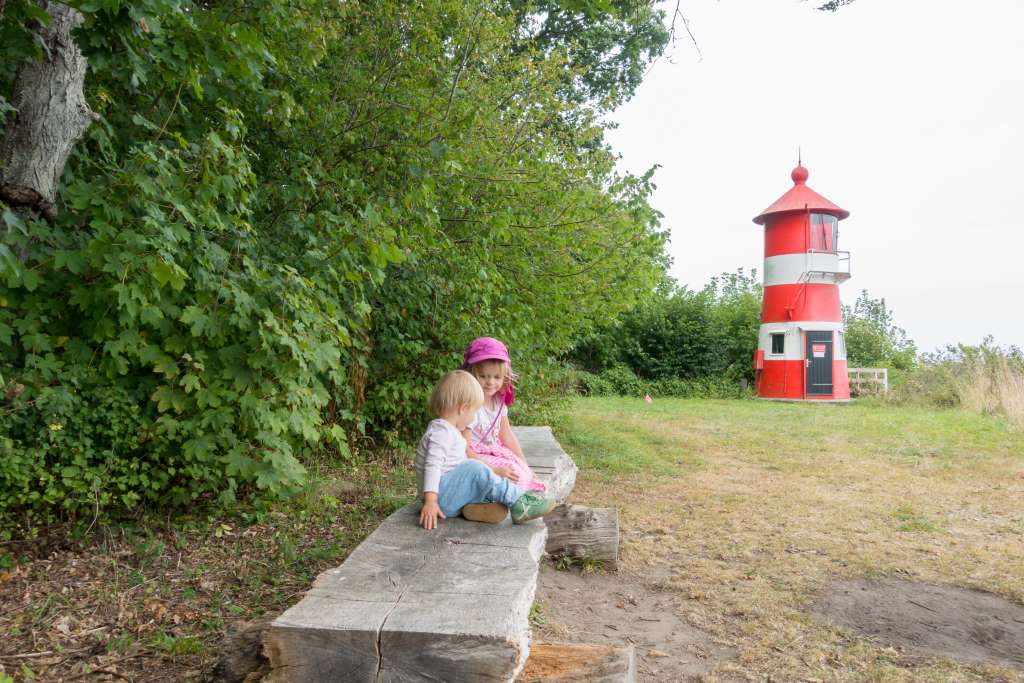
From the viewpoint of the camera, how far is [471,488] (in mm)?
3742

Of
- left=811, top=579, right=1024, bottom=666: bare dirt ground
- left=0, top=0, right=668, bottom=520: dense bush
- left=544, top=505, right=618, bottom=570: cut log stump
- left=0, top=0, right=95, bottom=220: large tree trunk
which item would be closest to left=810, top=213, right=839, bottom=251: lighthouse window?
left=0, top=0, right=668, bottom=520: dense bush

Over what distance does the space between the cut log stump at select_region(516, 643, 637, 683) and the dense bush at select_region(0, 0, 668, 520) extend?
237cm

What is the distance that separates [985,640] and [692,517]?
111 inches

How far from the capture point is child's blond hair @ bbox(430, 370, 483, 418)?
3799mm

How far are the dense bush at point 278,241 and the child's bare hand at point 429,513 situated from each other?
4.62ft

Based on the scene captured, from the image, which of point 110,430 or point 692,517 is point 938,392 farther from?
point 110,430

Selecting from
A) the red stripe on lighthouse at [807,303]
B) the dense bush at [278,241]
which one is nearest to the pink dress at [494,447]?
the dense bush at [278,241]

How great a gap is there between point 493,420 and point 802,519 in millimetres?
3627

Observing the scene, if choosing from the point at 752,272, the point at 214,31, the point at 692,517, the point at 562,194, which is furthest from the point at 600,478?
the point at 752,272

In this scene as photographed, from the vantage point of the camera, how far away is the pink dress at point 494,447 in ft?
15.0

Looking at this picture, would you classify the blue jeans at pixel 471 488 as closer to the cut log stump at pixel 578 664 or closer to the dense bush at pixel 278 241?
the cut log stump at pixel 578 664

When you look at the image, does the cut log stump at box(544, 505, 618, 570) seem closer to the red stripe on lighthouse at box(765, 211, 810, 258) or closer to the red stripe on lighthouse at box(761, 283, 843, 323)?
the red stripe on lighthouse at box(761, 283, 843, 323)

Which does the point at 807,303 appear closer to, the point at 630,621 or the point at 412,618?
the point at 630,621

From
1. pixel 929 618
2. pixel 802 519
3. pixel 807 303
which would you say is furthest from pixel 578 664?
pixel 807 303
